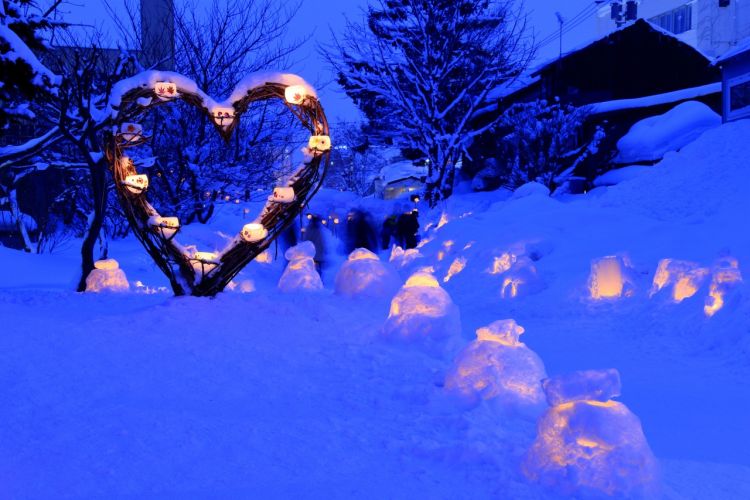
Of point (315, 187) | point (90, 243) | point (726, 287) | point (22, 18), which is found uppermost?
point (22, 18)

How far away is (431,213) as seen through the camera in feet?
80.9

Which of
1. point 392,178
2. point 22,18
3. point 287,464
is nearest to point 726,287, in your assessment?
point 287,464

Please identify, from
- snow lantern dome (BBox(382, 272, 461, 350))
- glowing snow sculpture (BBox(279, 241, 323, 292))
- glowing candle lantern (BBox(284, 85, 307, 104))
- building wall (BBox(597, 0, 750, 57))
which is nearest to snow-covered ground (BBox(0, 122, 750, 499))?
snow lantern dome (BBox(382, 272, 461, 350))

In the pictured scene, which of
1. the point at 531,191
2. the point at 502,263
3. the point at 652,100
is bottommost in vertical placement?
the point at 502,263

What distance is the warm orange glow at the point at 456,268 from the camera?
14.4 m

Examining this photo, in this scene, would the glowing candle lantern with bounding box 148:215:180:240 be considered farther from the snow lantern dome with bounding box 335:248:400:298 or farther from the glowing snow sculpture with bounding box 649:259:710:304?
the glowing snow sculpture with bounding box 649:259:710:304

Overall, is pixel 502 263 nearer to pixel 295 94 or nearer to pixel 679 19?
pixel 295 94

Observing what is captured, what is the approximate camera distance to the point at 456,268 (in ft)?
48.2

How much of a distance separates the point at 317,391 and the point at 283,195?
3.16 metres

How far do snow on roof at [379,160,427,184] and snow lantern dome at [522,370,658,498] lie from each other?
45434mm

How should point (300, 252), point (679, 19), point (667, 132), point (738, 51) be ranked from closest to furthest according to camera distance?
point (300, 252) → point (738, 51) → point (667, 132) → point (679, 19)

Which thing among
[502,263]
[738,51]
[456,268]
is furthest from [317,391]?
Answer: [738,51]

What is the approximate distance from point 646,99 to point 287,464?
86.3ft

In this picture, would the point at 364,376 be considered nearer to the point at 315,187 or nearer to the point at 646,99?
the point at 315,187
